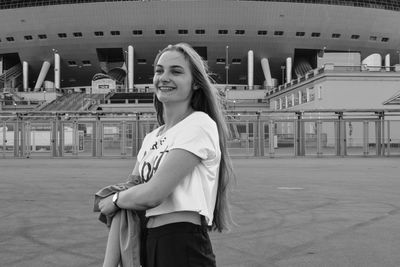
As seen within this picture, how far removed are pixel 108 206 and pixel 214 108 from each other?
67 centimetres

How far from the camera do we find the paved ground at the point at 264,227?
5.29 meters

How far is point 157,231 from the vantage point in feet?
7.39

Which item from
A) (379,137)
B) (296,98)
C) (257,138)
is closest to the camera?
(379,137)

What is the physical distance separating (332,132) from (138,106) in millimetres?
40342

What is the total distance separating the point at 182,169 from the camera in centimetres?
223

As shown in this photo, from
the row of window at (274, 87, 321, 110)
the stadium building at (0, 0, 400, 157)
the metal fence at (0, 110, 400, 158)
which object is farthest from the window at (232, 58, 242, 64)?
the metal fence at (0, 110, 400, 158)

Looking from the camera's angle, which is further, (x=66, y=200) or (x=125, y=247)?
(x=66, y=200)

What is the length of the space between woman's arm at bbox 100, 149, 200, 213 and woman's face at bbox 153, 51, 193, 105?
1.07 feet

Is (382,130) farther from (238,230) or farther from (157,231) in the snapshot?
(157,231)

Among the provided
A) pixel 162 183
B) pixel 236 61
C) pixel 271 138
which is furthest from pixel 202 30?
pixel 162 183

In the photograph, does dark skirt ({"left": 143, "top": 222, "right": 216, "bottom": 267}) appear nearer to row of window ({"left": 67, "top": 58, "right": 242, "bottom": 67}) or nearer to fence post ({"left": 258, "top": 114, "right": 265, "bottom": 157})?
fence post ({"left": 258, "top": 114, "right": 265, "bottom": 157})

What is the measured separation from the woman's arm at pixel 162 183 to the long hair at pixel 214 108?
1.15ft

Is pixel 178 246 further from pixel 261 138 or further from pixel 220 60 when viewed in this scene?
pixel 220 60

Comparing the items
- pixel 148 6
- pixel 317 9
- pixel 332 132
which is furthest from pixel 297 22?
pixel 332 132
